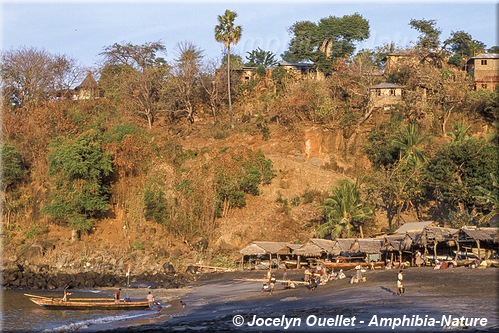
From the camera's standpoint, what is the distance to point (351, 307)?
2502cm

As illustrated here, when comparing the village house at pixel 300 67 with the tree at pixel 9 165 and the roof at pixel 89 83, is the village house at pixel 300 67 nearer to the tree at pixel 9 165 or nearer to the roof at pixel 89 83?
the roof at pixel 89 83

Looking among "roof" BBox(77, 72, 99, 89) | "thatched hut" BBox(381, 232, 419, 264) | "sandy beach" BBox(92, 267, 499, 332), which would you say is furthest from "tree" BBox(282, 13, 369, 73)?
"sandy beach" BBox(92, 267, 499, 332)

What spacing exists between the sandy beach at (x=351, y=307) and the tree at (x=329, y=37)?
122 ft

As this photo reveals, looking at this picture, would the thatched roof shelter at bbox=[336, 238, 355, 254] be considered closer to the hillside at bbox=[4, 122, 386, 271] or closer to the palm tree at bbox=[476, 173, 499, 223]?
the hillside at bbox=[4, 122, 386, 271]

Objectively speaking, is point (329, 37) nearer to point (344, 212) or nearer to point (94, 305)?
point (344, 212)

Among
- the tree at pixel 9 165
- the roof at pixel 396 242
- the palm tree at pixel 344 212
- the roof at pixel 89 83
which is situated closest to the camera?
the roof at pixel 396 242

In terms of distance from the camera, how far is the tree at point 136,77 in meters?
60.2

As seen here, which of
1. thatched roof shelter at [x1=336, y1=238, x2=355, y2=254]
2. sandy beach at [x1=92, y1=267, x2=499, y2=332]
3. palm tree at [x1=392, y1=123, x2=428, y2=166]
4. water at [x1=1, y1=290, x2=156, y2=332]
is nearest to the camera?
sandy beach at [x1=92, y1=267, x2=499, y2=332]

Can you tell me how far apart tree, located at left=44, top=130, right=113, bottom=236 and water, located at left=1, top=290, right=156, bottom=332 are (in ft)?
45.9

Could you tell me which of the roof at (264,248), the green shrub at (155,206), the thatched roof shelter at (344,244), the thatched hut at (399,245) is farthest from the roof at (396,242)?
the green shrub at (155,206)

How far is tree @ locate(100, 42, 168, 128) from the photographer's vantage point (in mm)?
60219

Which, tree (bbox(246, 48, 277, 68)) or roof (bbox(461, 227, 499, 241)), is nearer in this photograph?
roof (bbox(461, 227, 499, 241))

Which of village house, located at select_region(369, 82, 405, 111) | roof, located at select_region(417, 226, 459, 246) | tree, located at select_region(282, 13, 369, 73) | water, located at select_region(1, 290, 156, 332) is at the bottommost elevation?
water, located at select_region(1, 290, 156, 332)

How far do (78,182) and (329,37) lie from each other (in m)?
32.4
